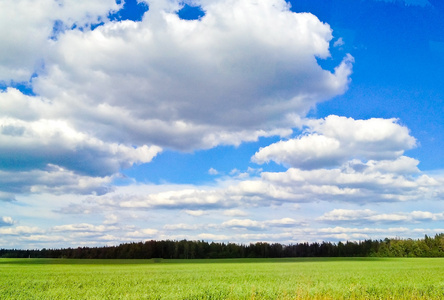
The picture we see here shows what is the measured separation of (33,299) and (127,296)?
5.44 meters

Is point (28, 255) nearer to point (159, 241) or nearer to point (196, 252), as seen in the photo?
point (159, 241)

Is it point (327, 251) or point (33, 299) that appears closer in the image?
point (33, 299)

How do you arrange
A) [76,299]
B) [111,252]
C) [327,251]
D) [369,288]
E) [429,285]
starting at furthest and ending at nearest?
[327,251] → [111,252] → [429,285] → [369,288] → [76,299]

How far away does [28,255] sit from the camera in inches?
4779

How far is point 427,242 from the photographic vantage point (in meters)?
125

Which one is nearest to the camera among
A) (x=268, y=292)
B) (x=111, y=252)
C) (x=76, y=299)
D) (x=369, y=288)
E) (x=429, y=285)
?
(x=76, y=299)

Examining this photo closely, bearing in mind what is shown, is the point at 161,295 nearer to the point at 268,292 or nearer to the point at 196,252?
the point at 268,292

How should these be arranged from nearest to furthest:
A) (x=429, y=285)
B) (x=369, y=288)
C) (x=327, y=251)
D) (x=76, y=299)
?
1. (x=76, y=299)
2. (x=369, y=288)
3. (x=429, y=285)
4. (x=327, y=251)

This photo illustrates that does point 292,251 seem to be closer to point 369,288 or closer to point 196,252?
point 196,252

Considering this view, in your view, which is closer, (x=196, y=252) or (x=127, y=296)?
(x=127, y=296)

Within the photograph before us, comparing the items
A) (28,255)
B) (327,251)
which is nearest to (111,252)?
(28,255)

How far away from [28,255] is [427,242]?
5252 inches

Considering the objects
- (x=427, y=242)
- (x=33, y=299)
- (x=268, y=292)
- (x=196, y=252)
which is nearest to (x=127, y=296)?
(x=33, y=299)

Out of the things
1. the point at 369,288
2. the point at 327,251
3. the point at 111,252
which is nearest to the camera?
the point at 369,288
